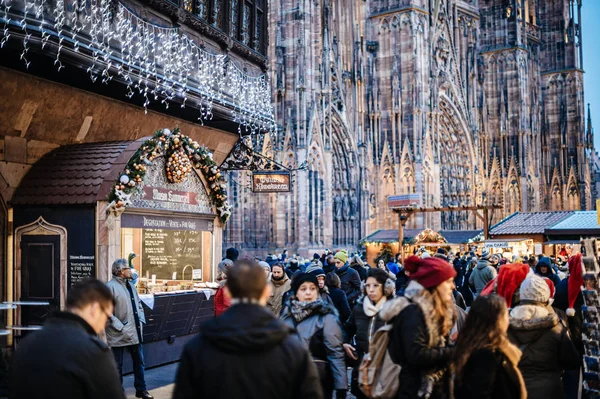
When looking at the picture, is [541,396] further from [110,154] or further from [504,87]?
[504,87]

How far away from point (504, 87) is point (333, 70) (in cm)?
1939

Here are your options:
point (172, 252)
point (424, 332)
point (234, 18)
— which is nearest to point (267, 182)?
point (234, 18)

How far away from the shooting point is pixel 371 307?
6.17 meters

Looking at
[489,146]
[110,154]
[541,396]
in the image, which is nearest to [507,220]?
[489,146]

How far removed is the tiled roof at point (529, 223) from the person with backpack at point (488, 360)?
27629 millimetres

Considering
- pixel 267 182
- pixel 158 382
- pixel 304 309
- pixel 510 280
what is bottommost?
pixel 158 382

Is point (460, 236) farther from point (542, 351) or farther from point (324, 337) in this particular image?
point (542, 351)

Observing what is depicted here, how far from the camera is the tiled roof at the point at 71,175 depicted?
10.8 metres

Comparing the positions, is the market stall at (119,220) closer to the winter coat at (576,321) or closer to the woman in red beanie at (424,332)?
the winter coat at (576,321)

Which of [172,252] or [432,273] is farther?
[172,252]

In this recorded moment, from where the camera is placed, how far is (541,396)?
538 cm

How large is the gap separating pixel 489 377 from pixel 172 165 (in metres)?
8.30

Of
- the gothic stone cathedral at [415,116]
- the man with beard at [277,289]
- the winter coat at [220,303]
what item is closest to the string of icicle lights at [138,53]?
the winter coat at [220,303]

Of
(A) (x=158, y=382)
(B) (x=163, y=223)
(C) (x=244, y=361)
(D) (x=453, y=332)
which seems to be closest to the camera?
(C) (x=244, y=361)
